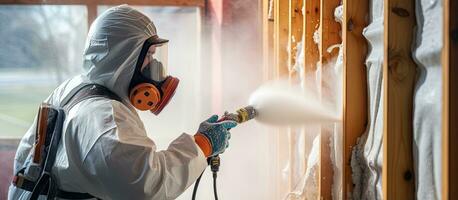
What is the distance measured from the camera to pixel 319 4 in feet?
6.73

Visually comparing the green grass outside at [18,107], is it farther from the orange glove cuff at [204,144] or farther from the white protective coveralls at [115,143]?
the orange glove cuff at [204,144]

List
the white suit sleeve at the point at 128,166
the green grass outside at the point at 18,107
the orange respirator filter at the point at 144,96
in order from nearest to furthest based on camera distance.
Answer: the white suit sleeve at the point at 128,166 < the orange respirator filter at the point at 144,96 < the green grass outside at the point at 18,107

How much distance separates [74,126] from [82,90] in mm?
195

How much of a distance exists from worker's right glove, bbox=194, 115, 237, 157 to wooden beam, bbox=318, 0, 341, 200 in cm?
36

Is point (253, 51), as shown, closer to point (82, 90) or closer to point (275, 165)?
point (275, 165)

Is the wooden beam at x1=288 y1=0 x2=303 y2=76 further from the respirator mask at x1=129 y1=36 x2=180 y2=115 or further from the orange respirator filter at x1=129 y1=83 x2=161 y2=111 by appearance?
the orange respirator filter at x1=129 y1=83 x2=161 y2=111

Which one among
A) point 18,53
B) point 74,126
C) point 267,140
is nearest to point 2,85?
point 18,53

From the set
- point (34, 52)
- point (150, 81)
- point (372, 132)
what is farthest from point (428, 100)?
point (34, 52)

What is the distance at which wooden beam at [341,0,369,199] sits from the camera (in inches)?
61.1

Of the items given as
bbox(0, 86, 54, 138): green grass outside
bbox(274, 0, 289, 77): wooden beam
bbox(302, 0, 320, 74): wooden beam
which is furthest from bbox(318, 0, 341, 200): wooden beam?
bbox(0, 86, 54, 138): green grass outside

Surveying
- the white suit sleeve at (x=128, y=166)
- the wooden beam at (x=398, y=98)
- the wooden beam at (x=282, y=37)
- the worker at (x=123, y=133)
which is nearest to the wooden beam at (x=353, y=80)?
the wooden beam at (x=398, y=98)
